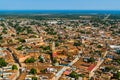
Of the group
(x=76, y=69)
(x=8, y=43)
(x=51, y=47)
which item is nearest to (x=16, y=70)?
(x=76, y=69)

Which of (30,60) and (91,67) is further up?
(30,60)

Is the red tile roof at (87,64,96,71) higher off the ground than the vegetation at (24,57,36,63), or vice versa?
the vegetation at (24,57,36,63)

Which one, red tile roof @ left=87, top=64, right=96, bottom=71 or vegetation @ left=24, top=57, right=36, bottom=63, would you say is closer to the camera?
red tile roof @ left=87, top=64, right=96, bottom=71

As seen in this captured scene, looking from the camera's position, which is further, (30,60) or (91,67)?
(30,60)

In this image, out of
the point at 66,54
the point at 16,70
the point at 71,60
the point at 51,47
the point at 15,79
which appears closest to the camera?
the point at 15,79

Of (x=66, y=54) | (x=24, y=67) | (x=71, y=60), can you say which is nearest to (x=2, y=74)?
(x=24, y=67)

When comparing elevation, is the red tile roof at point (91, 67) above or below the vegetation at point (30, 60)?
below

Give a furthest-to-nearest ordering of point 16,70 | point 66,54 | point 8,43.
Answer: point 8,43 < point 66,54 < point 16,70

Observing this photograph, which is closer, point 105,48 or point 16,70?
point 16,70

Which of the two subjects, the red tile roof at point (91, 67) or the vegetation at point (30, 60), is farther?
the vegetation at point (30, 60)

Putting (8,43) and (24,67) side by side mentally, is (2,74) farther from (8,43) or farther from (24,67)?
(8,43)
